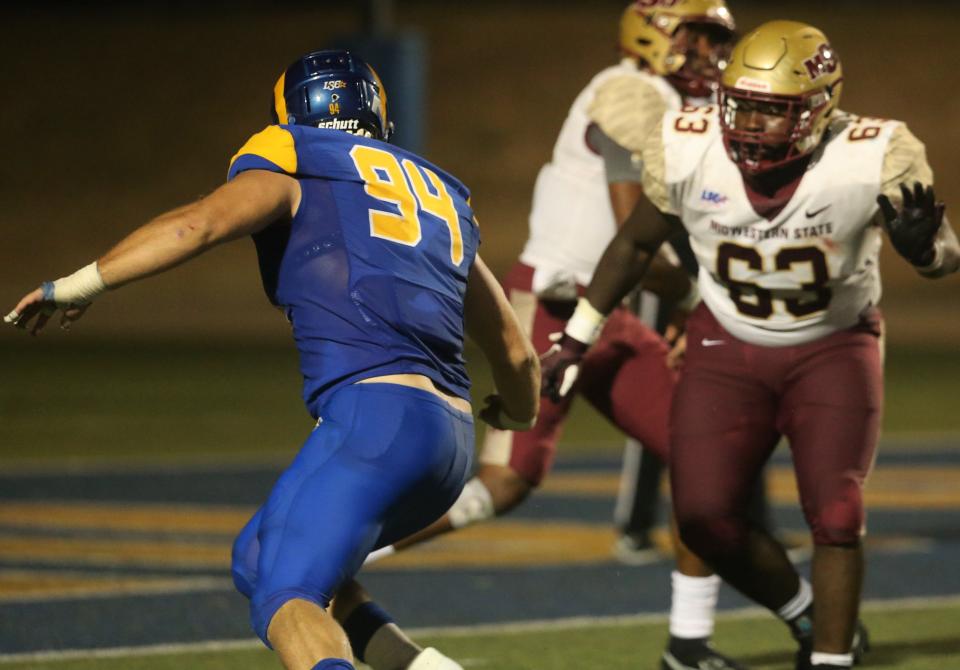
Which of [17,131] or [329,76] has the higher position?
[329,76]

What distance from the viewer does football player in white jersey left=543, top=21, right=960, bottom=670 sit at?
482 cm

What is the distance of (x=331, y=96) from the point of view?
4.15m

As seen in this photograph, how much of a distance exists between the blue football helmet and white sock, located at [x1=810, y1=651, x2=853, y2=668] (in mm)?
1845

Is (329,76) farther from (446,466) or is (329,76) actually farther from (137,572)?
(137,572)

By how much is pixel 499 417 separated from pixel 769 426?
91 centimetres

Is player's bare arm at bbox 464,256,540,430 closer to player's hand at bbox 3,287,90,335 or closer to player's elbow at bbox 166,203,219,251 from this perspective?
player's elbow at bbox 166,203,219,251

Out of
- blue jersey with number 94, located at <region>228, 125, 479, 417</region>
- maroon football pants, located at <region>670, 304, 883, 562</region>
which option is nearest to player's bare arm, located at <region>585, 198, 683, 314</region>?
maroon football pants, located at <region>670, 304, 883, 562</region>

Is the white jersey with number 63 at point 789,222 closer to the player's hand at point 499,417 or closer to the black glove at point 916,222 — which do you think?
the black glove at point 916,222

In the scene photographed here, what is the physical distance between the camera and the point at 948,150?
89.8 feet

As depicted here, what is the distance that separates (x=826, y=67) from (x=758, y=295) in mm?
648

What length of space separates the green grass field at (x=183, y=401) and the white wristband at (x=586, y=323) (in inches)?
203

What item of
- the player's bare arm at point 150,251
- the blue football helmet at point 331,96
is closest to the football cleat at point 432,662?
the player's bare arm at point 150,251

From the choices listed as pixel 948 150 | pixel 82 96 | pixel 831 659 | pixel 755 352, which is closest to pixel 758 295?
pixel 755 352

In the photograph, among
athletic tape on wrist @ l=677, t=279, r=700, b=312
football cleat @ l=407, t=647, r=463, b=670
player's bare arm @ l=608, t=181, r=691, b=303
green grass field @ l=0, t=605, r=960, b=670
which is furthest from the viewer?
athletic tape on wrist @ l=677, t=279, r=700, b=312
